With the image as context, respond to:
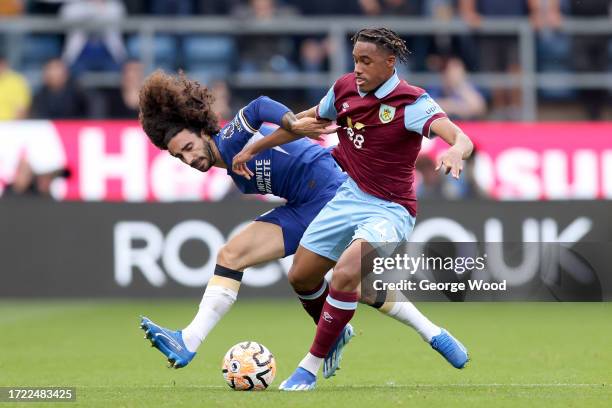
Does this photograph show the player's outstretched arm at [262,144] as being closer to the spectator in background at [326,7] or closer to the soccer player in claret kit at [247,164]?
the soccer player in claret kit at [247,164]

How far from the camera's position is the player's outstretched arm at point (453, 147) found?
6.88m

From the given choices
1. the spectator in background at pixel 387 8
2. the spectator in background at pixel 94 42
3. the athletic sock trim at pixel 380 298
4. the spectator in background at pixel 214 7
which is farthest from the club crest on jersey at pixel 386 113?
the spectator in background at pixel 214 7

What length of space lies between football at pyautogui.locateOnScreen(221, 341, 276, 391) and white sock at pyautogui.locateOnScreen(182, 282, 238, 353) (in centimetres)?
25

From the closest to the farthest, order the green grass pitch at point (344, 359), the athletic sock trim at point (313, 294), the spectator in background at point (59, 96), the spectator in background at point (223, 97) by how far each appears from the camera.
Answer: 1. the green grass pitch at point (344, 359)
2. the athletic sock trim at point (313, 294)
3. the spectator in background at point (223, 97)
4. the spectator in background at point (59, 96)

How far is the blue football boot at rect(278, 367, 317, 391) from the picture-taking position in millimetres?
7820

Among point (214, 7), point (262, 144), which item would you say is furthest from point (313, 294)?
point (214, 7)

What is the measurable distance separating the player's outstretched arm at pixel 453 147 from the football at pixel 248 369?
173 centimetres

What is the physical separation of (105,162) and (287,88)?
2685 millimetres

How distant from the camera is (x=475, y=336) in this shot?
38.5 feet

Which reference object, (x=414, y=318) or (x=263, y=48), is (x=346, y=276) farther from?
(x=263, y=48)

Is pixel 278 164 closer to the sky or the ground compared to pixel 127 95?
closer to the sky

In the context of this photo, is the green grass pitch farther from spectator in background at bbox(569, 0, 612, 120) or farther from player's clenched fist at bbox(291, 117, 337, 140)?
spectator in background at bbox(569, 0, 612, 120)

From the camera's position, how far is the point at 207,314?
8.21m

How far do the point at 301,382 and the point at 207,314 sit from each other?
2.57 feet
